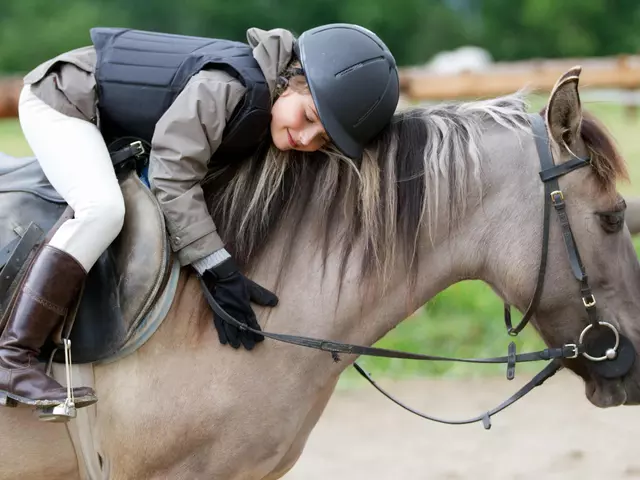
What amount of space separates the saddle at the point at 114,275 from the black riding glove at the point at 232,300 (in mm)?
132

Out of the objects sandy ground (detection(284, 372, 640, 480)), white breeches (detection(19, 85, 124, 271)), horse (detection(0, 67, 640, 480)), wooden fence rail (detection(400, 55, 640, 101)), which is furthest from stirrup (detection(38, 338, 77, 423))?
wooden fence rail (detection(400, 55, 640, 101))

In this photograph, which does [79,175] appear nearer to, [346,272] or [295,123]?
[295,123]

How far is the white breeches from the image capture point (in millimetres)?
2652

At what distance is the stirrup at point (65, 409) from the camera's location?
2.55 metres

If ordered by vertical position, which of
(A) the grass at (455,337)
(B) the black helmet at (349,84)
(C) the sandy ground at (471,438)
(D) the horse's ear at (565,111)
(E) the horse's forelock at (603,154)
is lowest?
(A) the grass at (455,337)

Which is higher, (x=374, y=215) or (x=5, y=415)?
(x=374, y=215)

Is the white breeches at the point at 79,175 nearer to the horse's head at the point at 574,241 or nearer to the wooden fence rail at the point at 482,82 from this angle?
the horse's head at the point at 574,241

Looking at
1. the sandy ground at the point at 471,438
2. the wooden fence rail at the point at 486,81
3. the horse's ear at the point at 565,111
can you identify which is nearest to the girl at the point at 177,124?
the horse's ear at the point at 565,111

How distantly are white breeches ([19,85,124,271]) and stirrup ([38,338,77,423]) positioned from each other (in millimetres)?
270

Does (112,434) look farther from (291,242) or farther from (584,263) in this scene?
(584,263)

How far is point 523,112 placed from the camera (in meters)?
2.96

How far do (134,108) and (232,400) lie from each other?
96cm

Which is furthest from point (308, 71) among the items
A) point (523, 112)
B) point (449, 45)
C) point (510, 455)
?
point (449, 45)

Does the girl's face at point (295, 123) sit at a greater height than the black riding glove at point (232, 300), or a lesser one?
greater
